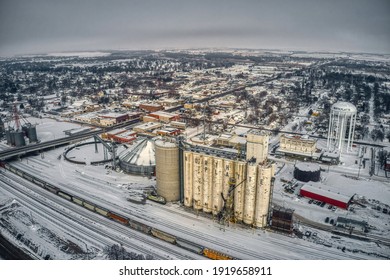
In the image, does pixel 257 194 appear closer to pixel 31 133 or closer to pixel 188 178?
pixel 188 178

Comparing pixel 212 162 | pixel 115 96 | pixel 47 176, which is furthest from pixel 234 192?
pixel 115 96

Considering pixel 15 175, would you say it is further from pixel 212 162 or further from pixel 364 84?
pixel 364 84

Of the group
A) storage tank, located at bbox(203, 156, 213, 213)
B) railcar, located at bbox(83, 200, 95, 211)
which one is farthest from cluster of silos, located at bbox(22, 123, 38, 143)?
storage tank, located at bbox(203, 156, 213, 213)

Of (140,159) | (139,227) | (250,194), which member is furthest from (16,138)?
(250,194)

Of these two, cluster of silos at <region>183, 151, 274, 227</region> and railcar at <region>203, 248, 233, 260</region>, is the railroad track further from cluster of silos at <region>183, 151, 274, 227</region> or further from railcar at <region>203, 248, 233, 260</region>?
cluster of silos at <region>183, 151, 274, 227</region>

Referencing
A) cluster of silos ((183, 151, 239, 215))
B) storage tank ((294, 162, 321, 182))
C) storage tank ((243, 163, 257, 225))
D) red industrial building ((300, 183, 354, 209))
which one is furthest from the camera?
storage tank ((294, 162, 321, 182))

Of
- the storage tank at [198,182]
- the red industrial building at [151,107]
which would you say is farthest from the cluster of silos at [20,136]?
the storage tank at [198,182]
